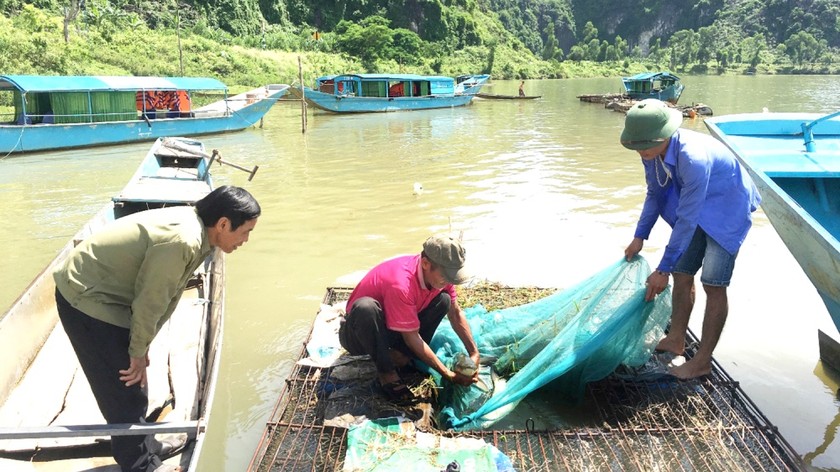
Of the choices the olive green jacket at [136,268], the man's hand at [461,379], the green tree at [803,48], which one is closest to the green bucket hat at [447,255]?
the man's hand at [461,379]

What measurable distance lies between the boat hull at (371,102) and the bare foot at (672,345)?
1791 cm

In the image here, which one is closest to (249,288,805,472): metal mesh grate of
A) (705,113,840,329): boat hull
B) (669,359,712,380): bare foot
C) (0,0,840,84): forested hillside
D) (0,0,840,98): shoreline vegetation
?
(669,359,712,380): bare foot

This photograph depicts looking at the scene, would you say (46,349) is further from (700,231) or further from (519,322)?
(700,231)

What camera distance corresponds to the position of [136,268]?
2.04m

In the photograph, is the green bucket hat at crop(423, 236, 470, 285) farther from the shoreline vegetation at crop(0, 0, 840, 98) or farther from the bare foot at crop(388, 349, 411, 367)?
the shoreline vegetation at crop(0, 0, 840, 98)

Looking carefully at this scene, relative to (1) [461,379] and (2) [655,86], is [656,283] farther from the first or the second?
(2) [655,86]

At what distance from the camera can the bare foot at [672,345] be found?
3.38 meters

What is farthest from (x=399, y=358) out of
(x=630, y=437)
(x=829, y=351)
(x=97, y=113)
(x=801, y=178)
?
(x=97, y=113)

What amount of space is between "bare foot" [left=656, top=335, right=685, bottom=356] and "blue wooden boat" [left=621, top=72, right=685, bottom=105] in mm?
21626

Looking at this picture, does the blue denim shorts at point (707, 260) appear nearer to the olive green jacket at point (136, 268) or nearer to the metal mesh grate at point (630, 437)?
the metal mesh grate at point (630, 437)

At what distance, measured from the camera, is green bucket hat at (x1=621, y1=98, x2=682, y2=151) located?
9.53 feet

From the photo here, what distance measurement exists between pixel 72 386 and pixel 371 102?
19746mm

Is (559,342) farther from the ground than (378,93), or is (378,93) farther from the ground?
(378,93)

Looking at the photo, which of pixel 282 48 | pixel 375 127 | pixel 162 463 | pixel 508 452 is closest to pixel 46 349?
pixel 162 463
